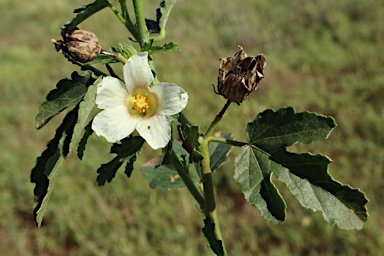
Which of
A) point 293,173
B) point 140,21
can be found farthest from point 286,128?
point 140,21

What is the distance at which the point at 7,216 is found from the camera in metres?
4.31

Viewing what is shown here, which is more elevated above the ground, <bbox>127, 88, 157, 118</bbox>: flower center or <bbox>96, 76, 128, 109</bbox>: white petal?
<bbox>96, 76, 128, 109</bbox>: white petal

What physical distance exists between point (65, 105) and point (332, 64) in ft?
16.5

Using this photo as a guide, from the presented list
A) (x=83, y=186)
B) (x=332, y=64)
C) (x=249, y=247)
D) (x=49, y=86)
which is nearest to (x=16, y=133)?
(x=49, y=86)

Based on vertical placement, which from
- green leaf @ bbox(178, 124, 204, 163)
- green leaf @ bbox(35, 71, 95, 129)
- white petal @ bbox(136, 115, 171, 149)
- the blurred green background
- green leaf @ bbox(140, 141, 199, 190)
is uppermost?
green leaf @ bbox(35, 71, 95, 129)

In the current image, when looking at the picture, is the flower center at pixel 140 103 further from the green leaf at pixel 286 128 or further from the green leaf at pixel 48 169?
the green leaf at pixel 286 128

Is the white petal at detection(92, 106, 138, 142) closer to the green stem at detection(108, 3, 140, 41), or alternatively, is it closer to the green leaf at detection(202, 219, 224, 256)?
the green stem at detection(108, 3, 140, 41)

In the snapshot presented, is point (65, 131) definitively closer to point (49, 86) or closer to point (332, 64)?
point (332, 64)

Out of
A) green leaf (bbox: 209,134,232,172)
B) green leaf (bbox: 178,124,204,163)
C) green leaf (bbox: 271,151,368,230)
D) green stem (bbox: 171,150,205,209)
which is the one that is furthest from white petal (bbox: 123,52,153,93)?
green leaf (bbox: 209,134,232,172)

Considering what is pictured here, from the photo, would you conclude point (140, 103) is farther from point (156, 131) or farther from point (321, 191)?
point (321, 191)

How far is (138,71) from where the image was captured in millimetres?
1071

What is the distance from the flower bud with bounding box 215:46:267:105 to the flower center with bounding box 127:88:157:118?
6.6 inches

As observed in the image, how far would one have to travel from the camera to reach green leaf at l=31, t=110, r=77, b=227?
1.03 meters

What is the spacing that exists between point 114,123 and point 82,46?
0.19 meters
